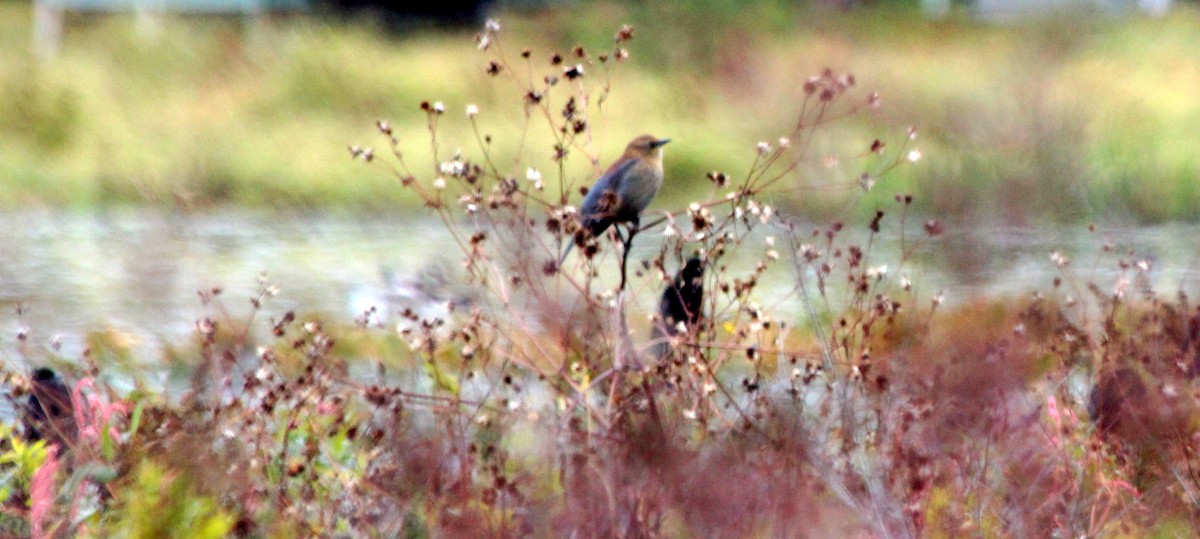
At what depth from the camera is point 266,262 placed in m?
10.3

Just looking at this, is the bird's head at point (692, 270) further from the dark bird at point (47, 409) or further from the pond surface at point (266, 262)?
the pond surface at point (266, 262)

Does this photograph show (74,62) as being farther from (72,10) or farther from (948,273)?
(948,273)

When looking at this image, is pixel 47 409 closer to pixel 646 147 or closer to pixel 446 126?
pixel 646 147

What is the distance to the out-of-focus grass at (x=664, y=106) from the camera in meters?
11.8

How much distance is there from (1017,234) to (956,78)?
4.82 meters

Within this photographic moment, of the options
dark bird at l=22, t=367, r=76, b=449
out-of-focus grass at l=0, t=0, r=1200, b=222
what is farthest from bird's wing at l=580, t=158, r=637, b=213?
out-of-focus grass at l=0, t=0, r=1200, b=222

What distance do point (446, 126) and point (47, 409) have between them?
9.99m

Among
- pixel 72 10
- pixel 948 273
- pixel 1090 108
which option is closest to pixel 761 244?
pixel 948 273

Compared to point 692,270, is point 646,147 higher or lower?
higher

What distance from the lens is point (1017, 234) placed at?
1018 cm

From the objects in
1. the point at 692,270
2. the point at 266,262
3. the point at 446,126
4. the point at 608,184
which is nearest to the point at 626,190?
the point at 608,184

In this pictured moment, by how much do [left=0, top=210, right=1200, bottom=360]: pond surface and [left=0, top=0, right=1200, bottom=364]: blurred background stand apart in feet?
0.12

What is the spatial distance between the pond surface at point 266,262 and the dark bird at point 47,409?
2.80 m

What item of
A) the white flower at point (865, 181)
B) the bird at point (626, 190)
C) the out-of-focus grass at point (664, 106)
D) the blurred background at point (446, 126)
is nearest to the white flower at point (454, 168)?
the bird at point (626, 190)
